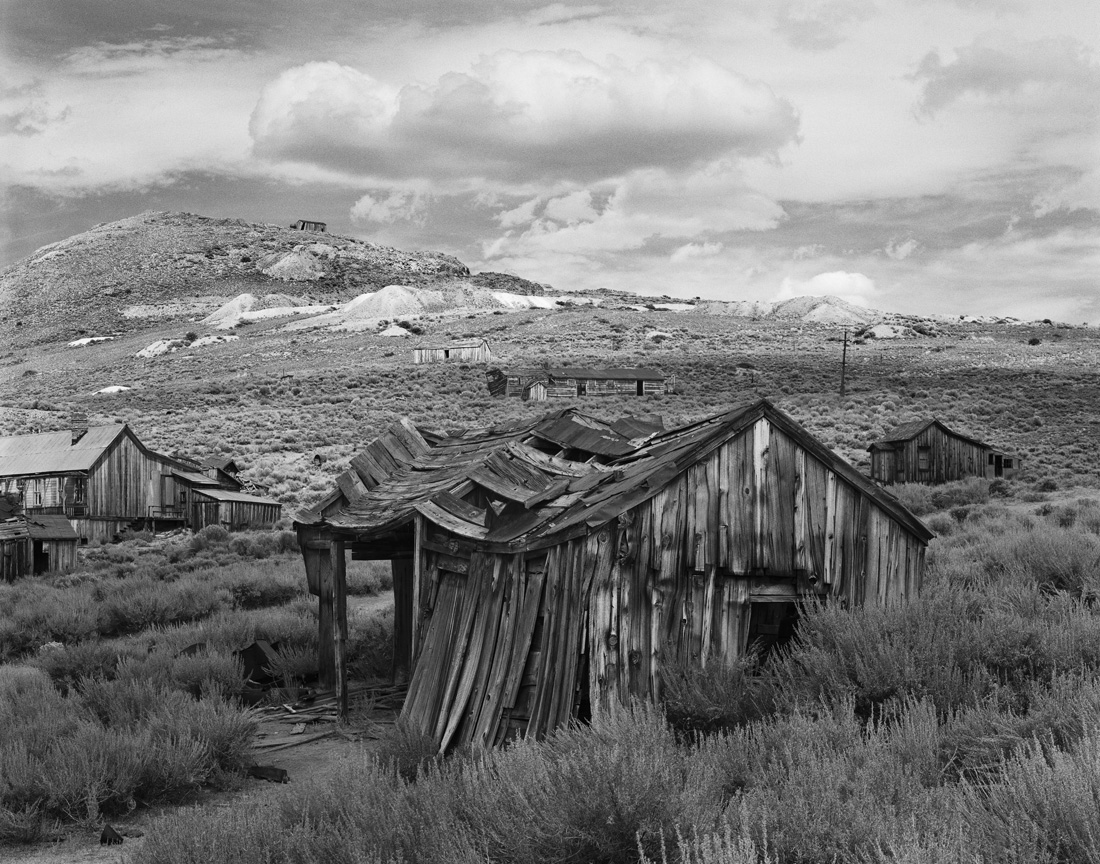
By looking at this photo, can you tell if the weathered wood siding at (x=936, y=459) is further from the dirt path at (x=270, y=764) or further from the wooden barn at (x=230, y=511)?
the dirt path at (x=270, y=764)

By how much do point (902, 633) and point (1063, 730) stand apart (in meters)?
2.10

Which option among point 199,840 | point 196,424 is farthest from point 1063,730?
point 196,424

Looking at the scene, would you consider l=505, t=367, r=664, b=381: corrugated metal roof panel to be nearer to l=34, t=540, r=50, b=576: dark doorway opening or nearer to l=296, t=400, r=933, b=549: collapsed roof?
l=34, t=540, r=50, b=576: dark doorway opening

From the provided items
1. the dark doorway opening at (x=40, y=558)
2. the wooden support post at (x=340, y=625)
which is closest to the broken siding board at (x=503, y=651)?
the wooden support post at (x=340, y=625)

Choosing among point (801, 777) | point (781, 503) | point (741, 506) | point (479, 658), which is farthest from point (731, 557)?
point (801, 777)

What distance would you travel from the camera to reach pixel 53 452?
125ft

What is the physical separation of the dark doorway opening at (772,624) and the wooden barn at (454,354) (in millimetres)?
68258

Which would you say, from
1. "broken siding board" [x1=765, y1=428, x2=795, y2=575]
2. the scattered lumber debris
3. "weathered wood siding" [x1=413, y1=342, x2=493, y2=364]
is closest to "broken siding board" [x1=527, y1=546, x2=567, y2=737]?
"broken siding board" [x1=765, y1=428, x2=795, y2=575]

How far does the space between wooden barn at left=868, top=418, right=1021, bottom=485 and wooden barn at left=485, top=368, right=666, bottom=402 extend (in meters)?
26.2

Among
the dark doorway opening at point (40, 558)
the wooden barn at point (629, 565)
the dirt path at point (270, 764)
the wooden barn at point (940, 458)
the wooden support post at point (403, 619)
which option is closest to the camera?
the dirt path at point (270, 764)

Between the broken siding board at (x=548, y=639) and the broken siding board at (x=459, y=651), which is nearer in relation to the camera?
the broken siding board at (x=548, y=639)

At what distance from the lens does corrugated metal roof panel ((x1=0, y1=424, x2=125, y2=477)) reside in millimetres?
36781

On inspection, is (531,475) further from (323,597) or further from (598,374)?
(598,374)

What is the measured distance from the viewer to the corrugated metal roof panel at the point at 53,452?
36781mm
